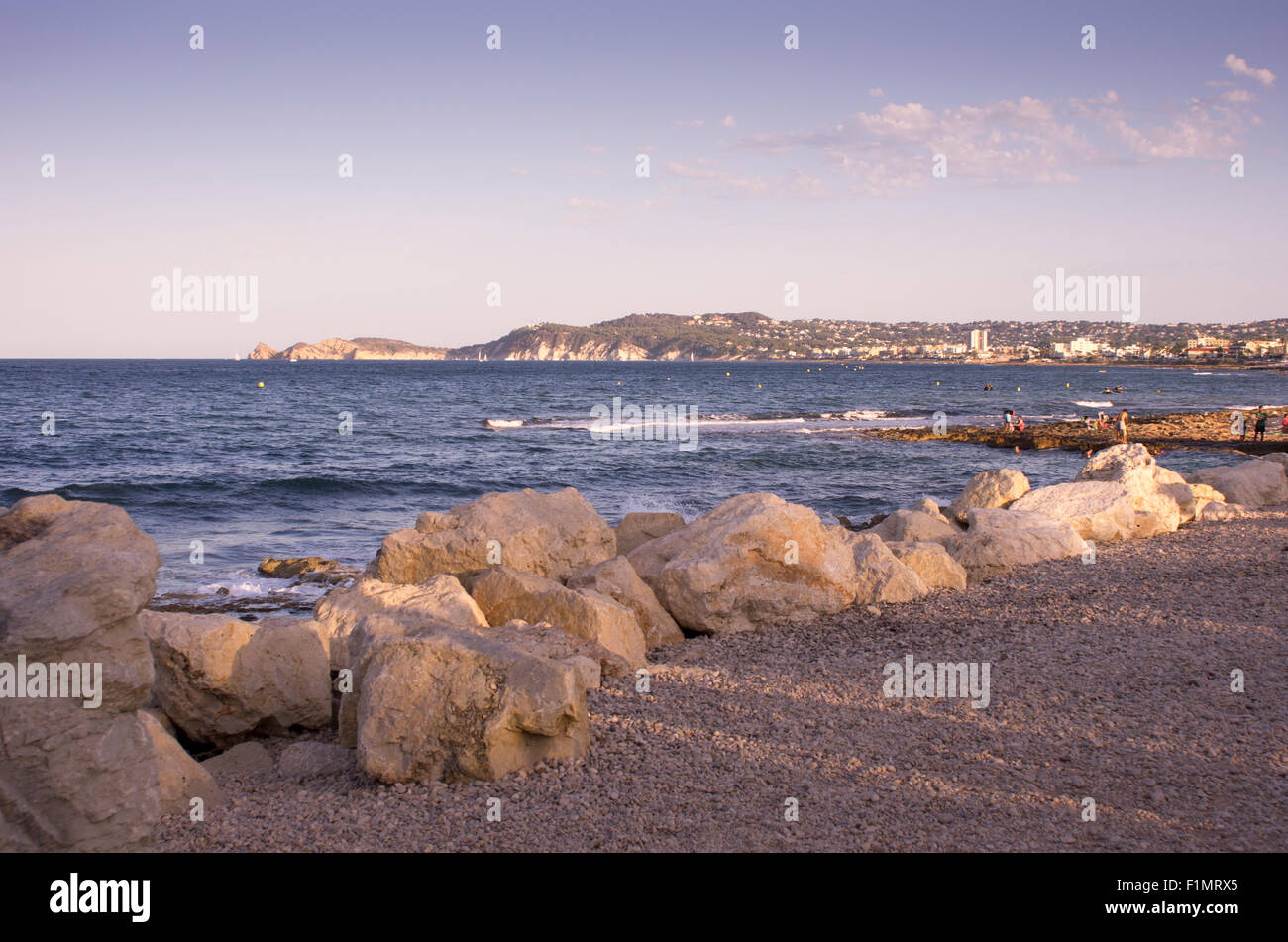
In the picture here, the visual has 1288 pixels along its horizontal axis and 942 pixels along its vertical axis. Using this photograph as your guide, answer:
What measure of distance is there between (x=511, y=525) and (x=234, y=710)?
4.43 m

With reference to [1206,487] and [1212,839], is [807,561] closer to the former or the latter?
[1212,839]

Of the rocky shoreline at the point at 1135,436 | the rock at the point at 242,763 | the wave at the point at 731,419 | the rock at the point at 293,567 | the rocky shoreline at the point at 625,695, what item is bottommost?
the rock at the point at 242,763

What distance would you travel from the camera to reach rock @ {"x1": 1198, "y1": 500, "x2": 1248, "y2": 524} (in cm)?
1711

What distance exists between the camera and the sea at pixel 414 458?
71.5 feet

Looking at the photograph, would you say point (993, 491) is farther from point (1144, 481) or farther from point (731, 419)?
point (731, 419)

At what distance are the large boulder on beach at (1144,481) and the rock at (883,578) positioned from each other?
22.0ft

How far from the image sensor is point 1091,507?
51.8 feet

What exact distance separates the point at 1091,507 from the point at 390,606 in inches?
478

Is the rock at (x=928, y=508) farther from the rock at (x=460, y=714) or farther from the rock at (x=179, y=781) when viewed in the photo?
the rock at (x=179, y=781)

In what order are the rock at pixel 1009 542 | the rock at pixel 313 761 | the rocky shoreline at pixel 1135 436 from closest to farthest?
the rock at pixel 313 761 < the rock at pixel 1009 542 < the rocky shoreline at pixel 1135 436

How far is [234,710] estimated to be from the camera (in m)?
8.20

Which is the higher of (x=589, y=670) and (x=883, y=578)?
(x=883, y=578)

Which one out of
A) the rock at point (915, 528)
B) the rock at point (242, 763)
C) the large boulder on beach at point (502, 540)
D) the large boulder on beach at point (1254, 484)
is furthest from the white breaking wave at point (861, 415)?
the rock at point (242, 763)

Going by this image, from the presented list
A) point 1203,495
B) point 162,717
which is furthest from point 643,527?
point 1203,495
